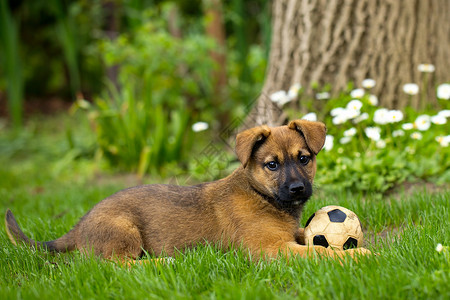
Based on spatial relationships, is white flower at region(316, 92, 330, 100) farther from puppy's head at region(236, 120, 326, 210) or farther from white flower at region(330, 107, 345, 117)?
puppy's head at region(236, 120, 326, 210)

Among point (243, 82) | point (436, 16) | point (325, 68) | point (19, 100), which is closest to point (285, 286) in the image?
point (325, 68)

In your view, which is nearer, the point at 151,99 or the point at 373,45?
the point at 373,45

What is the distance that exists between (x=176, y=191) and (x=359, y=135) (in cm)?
257

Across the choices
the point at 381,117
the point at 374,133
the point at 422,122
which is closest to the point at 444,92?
the point at 422,122

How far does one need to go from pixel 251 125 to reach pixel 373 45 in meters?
Answer: 1.76

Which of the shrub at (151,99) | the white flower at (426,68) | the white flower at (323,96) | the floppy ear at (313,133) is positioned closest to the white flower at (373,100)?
the white flower at (323,96)

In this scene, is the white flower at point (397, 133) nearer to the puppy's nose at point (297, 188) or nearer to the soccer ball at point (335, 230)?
the soccer ball at point (335, 230)

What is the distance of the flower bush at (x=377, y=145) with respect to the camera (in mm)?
4738

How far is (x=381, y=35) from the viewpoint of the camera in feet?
18.4

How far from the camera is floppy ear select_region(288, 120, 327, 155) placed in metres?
3.38

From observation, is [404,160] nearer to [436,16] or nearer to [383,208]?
[383,208]

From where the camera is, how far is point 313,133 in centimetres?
342

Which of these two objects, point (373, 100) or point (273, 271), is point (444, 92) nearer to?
point (373, 100)

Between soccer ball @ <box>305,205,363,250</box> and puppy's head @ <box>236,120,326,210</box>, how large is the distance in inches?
7.6
